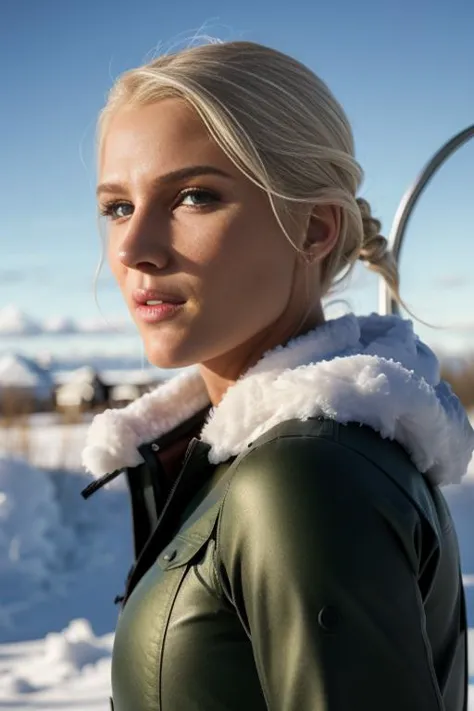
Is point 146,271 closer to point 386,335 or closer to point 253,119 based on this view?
point 253,119

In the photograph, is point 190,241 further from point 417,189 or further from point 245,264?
point 417,189

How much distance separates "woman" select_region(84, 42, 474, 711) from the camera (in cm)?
70

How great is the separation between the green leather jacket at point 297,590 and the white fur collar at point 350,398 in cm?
3

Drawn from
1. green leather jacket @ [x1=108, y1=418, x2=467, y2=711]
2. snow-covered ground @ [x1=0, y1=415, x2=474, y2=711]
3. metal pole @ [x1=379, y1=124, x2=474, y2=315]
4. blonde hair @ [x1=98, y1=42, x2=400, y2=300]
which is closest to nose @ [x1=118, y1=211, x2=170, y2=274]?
blonde hair @ [x1=98, y1=42, x2=400, y2=300]

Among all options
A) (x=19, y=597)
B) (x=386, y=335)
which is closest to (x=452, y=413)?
(x=386, y=335)

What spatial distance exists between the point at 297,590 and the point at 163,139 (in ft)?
1.64

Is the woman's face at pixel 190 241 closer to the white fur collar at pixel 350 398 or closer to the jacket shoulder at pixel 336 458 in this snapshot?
the white fur collar at pixel 350 398

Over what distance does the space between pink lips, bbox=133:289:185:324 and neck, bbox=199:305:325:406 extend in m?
0.11

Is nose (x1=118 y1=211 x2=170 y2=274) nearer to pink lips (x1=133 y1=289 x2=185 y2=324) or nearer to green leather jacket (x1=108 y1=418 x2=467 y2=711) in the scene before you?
pink lips (x1=133 y1=289 x2=185 y2=324)

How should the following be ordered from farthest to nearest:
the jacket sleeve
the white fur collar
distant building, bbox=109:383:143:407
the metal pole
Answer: distant building, bbox=109:383:143:407 < the metal pole < the white fur collar < the jacket sleeve

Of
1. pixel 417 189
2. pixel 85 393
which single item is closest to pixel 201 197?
pixel 417 189

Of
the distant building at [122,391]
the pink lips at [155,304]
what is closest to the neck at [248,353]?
the pink lips at [155,304]

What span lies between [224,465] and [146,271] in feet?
0.76

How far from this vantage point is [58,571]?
564 cm
